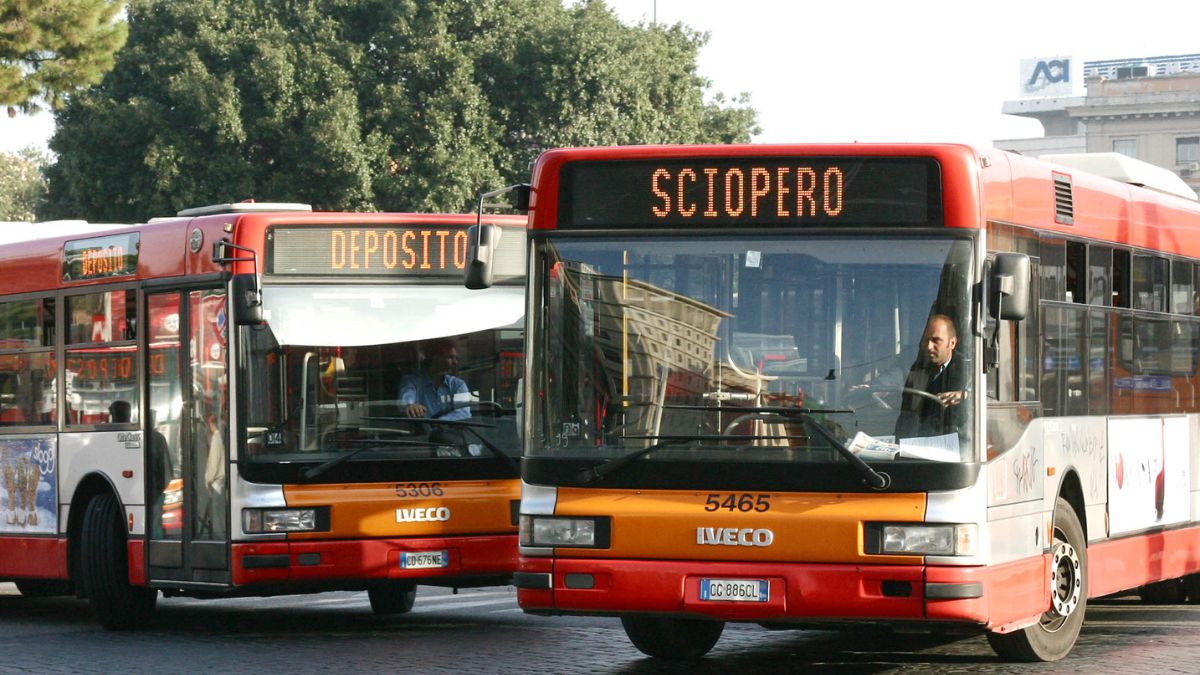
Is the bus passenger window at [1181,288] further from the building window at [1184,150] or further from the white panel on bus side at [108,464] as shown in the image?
the building window at [1184,150]

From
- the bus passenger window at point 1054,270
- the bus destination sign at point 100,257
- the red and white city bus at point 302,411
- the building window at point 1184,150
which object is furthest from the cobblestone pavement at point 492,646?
the building window at point 1184,150

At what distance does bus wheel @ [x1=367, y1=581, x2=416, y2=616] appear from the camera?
14.3 m

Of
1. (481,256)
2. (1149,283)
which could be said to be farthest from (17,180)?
(481,256)

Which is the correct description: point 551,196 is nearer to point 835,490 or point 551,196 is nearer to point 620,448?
point 620,448

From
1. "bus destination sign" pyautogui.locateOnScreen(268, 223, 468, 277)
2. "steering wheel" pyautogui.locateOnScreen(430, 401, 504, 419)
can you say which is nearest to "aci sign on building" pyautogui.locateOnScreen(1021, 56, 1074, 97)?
"bus destination sign" pyautogui.locateOnScreen(268, 223, 468, 277)

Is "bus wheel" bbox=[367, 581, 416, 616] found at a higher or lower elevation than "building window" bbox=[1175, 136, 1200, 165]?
lower

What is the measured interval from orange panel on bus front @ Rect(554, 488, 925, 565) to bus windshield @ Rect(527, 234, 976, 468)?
183 mm

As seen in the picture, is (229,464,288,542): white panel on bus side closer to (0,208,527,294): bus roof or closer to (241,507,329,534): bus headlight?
(241,507,329,534): bus headlight

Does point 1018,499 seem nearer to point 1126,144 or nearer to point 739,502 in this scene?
point 739,502

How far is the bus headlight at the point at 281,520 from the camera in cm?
1226

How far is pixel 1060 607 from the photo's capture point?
34.6 feet

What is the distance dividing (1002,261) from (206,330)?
5.71 metres

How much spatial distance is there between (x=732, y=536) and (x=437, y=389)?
155 inches

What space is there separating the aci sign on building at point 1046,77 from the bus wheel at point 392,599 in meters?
132
